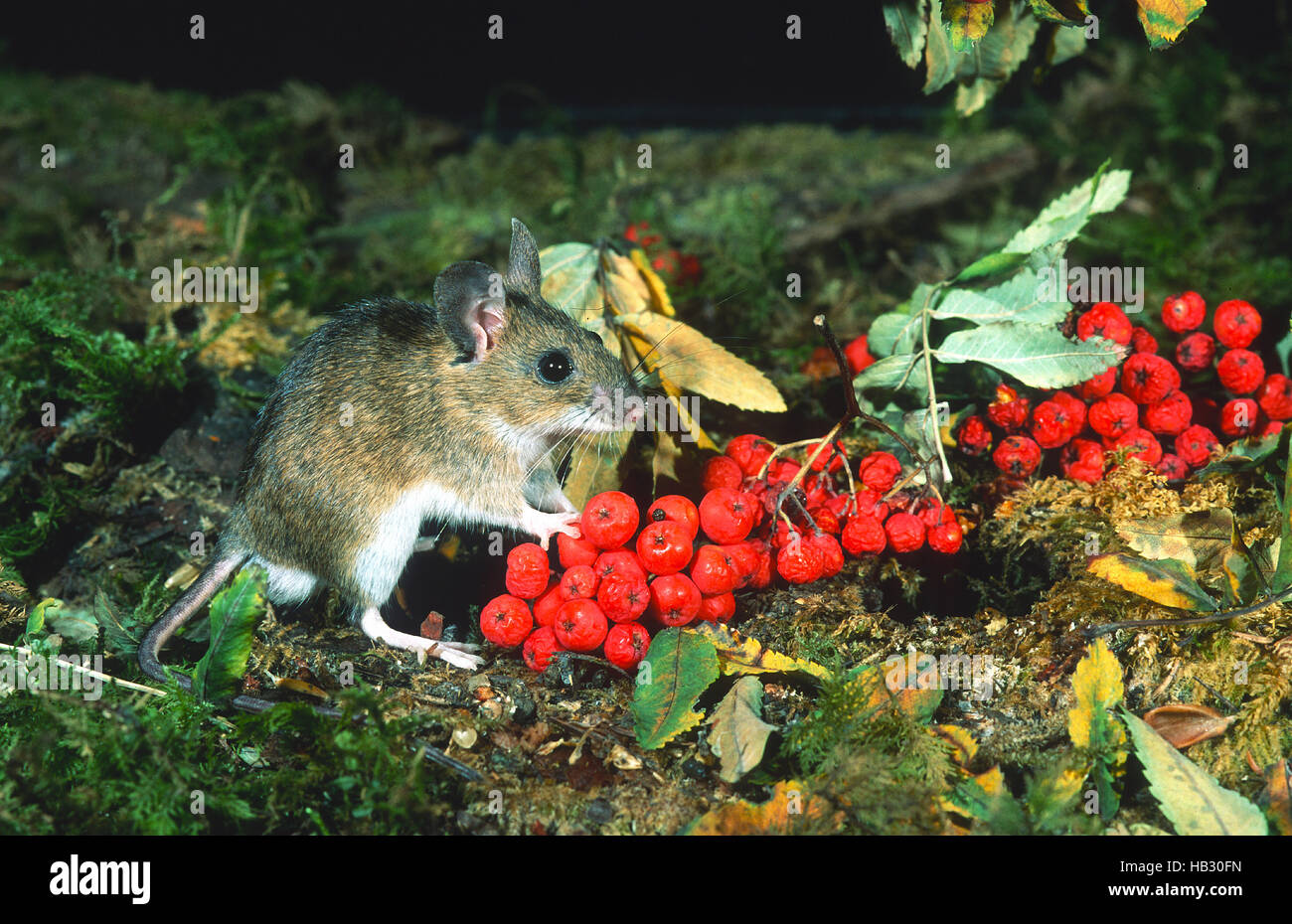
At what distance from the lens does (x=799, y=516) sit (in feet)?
9.19

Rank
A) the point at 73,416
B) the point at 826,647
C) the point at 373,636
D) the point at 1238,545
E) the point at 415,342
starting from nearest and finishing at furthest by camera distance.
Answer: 1. the point at 1238,545
2. the point at 826,647
3. the point at 373,636
4. the point at 415,342
5. the point at 73,416

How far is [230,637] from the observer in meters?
2.39

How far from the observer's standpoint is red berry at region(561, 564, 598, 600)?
2.56m

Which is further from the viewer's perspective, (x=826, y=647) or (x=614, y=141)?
(x=614, y=141)

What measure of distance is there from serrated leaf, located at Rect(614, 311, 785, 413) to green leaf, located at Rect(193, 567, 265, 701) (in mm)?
1322

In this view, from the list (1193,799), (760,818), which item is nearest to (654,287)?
(760,818)

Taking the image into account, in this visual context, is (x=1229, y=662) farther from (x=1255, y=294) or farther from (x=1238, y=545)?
(x=1255, y=294)

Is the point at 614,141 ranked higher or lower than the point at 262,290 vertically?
higher

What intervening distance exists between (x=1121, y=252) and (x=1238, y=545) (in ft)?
8.53

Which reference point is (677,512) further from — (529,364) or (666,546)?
(529,364)

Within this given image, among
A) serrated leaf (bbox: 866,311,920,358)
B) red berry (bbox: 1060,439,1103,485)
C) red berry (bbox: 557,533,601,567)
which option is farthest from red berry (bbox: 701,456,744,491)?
red berry (bbox: 1060,439,1103,485)

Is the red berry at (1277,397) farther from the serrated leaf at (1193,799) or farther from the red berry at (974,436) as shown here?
the serrated leaf at (1193,799)

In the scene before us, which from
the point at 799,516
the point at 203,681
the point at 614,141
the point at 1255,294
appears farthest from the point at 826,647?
the point at 614,141

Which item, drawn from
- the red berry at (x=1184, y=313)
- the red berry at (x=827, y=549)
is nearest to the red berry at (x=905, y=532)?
the red berry at (x=827, y=549)
